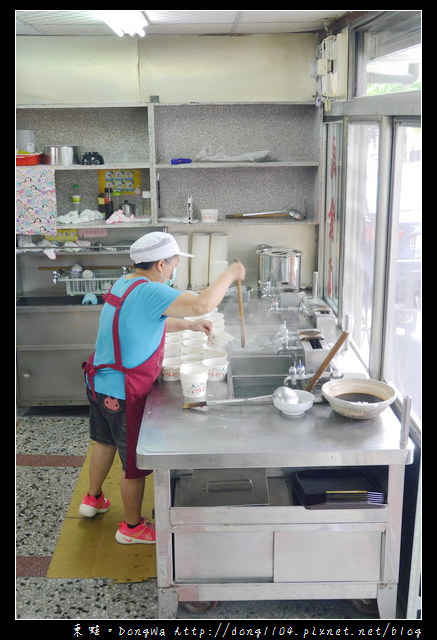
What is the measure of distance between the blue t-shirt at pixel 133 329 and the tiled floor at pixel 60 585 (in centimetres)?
86

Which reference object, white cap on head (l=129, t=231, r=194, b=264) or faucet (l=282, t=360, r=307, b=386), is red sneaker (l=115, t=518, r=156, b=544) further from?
white cap on head (l=129, t=231, r=194, b=264)

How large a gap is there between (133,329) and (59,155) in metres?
2.33

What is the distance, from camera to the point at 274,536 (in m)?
2.68

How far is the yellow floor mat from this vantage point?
10.3ft

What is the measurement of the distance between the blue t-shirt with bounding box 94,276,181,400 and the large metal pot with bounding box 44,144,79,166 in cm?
207

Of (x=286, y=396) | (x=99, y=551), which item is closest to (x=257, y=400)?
(x=286, y=396)

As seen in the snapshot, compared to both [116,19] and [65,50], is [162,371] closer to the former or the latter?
[116,19]

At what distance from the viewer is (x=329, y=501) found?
8.66ft

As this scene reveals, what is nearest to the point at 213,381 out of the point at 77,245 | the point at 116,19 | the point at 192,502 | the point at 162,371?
the point at 162,371

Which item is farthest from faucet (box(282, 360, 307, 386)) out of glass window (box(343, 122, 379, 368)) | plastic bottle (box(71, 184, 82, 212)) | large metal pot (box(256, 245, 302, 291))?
plastic bottle (box(71, 184, 82, 212))

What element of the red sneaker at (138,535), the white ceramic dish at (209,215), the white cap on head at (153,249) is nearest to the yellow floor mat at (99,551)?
the red sneaker at (138,535)

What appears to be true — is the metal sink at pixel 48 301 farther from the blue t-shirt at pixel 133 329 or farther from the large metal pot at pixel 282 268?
the blue t-shirt at pixel 133 329

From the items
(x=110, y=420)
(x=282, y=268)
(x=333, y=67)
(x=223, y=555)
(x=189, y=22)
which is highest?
(x=189, y=22)

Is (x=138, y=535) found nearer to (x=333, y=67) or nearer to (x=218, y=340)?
(x=218, y=340)
